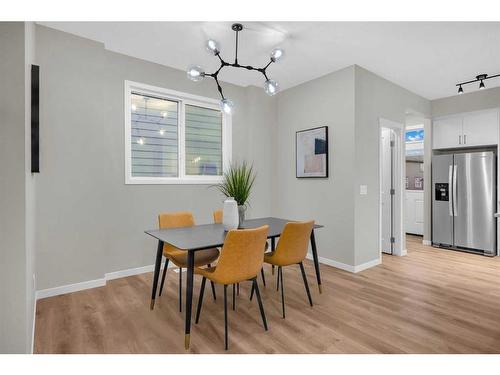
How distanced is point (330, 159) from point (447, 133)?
2647 mm

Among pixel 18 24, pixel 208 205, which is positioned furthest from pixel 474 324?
pixel 18 24

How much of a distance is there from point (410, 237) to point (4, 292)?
6.49 metres

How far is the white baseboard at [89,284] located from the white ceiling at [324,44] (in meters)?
2.57

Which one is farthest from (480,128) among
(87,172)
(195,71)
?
(87,172)

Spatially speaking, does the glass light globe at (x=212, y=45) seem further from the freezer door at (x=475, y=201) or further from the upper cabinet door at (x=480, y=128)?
the upper cabinet door at (x=480, y=128)

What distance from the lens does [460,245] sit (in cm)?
474

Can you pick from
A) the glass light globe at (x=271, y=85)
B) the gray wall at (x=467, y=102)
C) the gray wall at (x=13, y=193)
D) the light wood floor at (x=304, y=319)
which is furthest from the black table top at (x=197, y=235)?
the gray wall at (x=467, y=102)

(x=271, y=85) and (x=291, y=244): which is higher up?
(x=271, y=85)

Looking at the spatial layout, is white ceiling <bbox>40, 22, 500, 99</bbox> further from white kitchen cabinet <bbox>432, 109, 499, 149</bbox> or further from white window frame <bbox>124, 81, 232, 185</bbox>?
white kitchen cabinet <bbox>432, 109, 499, 149</bbox>

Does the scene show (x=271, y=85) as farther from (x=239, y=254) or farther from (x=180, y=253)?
(x=180, y=253)

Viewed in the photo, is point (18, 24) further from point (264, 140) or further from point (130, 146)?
point (264, 140)

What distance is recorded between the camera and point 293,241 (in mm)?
2531

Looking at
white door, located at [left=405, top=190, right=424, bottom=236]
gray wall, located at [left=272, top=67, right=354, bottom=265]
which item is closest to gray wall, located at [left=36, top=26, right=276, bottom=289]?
gray wall, located at [left=272, top=67, right=354, bottom=265]

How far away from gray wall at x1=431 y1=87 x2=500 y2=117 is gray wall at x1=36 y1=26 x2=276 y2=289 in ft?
14.8
